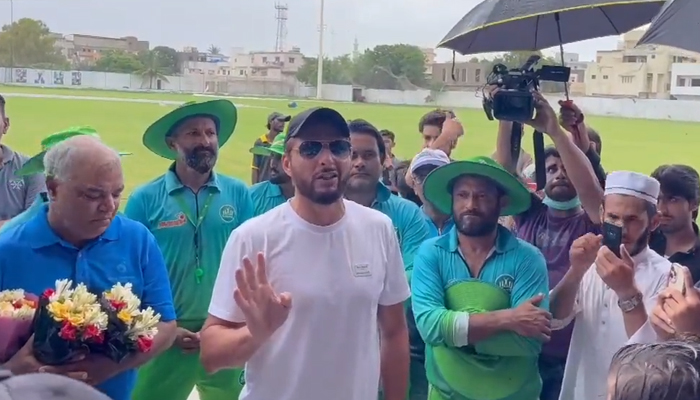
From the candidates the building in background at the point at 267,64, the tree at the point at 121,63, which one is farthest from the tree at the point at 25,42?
the building in background at the point at 267,64

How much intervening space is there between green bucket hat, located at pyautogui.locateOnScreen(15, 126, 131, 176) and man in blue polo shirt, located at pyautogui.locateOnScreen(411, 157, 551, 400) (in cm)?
156

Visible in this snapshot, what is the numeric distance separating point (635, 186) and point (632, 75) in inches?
2637

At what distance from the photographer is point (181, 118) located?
4.60 m

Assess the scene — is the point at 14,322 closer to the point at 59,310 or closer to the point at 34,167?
the point at 59,310

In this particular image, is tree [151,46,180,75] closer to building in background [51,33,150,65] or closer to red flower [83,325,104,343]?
building in background [51,33,150,65]

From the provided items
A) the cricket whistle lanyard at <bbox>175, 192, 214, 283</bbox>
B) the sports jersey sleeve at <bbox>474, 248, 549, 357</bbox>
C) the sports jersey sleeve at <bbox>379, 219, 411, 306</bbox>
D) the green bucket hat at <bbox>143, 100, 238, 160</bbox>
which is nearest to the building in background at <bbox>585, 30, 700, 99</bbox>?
the green bucket hat at <bbox>143, 100, 238, 160</bbox>

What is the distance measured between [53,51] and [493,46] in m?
56.3

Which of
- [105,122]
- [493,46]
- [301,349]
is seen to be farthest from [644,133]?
[301,349]

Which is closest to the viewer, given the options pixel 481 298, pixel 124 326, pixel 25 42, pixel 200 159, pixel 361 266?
pixel 124 326

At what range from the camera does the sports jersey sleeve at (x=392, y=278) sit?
120 inches

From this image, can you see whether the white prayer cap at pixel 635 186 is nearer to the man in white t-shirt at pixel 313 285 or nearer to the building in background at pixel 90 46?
the man in white t-shirt at pixel 313 285

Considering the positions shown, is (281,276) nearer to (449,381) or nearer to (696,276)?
(449,381)

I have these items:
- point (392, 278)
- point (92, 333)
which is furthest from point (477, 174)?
point (92, 333)

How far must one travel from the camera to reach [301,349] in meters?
2.81
